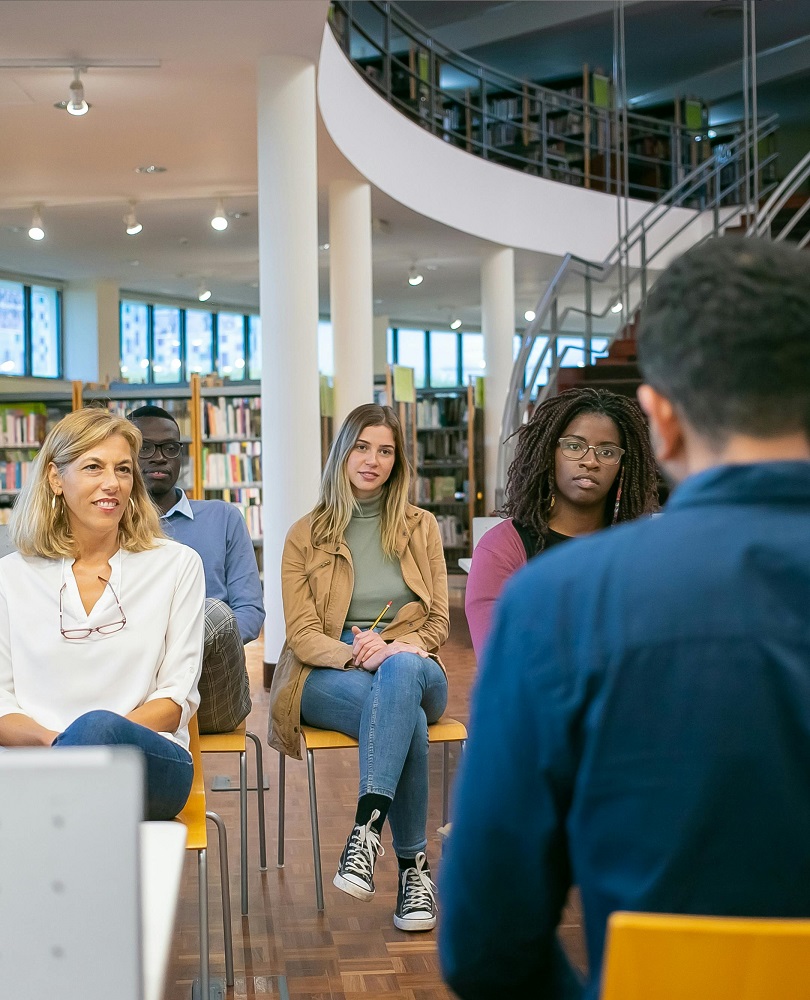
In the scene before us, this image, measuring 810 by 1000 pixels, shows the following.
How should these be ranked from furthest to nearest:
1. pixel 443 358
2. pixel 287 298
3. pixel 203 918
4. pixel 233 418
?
pixel 443 358 < pixel 233 418 < pixel 287 298 < pixel 203 918

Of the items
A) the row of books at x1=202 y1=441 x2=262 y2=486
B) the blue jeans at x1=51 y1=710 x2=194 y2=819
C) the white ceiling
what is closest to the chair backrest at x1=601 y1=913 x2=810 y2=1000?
the blue jeans at x1=51 y1=710 x2=194 y2=819

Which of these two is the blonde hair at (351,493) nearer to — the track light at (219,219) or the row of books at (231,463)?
the track light at (219,219)

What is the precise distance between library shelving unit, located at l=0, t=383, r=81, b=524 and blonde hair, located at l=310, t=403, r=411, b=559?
280 inches

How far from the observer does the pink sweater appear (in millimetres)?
2865

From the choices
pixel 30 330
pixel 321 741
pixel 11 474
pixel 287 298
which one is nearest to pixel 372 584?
pixel 321 741

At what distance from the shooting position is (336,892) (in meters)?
3.24

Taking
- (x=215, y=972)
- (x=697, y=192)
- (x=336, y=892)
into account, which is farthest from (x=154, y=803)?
(x=697, y=192)

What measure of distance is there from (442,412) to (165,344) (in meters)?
4.93

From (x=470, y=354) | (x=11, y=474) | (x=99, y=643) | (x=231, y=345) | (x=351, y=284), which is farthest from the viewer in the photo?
(x=470, y=354)

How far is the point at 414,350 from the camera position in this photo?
59.5 feet

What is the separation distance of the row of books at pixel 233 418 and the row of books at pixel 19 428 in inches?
67.6

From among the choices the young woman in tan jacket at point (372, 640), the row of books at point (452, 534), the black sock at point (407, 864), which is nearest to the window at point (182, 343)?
the row of books at point (452, 534)

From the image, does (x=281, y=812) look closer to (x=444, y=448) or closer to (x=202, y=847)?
(x=202, y=847)

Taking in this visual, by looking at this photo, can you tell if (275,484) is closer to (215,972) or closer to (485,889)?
(215,972)
